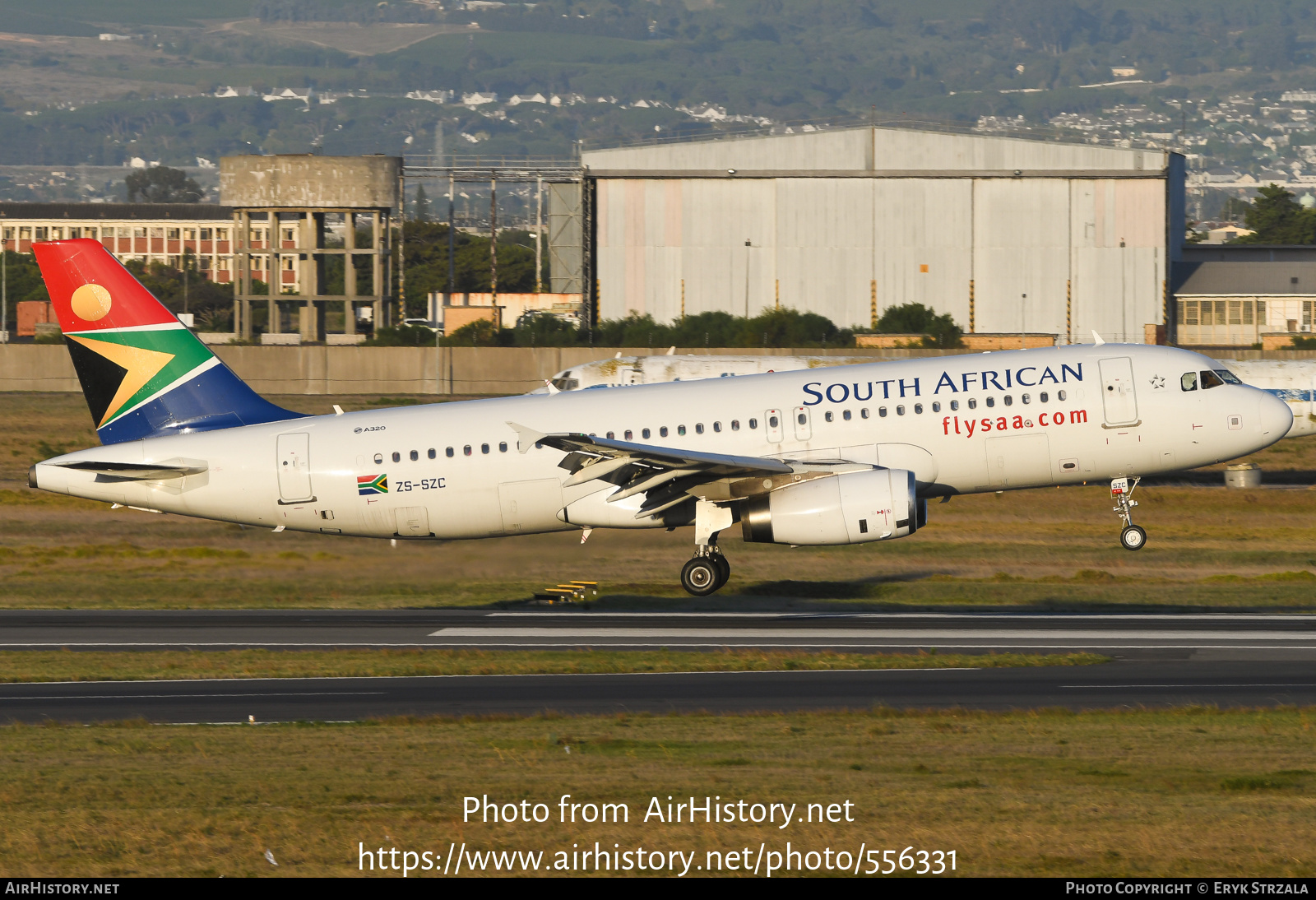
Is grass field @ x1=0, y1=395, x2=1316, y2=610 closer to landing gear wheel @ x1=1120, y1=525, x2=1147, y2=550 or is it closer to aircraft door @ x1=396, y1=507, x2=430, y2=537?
aircraft door @ x1=396, y1=507, x2=430, y2=537

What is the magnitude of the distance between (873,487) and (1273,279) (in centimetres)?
9605

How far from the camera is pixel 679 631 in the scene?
1228 inches

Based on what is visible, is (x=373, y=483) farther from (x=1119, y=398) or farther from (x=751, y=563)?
(x=1119, y=398)

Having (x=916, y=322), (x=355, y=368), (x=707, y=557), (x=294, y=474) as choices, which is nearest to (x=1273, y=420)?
(x=707, y=557)

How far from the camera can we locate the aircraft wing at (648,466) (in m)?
30.2

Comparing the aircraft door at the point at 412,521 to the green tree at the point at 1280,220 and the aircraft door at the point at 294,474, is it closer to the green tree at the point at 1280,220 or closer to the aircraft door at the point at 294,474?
the aircraft door at the point at 294,474

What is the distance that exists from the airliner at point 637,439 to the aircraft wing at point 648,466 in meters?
0.06

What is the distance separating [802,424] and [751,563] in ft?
38.5

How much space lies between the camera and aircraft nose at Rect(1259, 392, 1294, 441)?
1275 inches

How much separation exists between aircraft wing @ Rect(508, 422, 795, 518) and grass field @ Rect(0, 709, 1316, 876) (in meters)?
9.03

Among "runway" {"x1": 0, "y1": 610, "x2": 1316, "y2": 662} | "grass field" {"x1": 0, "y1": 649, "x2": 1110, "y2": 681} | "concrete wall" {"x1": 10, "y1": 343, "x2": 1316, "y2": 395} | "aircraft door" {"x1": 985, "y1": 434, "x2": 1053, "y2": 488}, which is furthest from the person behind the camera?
"concrete wall" {"x1": 10, "y1": 343, "x2": 1316, "y2": 395}

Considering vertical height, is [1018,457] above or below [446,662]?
above

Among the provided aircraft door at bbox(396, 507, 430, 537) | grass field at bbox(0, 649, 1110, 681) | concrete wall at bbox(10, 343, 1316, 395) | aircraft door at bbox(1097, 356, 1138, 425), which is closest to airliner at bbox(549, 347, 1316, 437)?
aircraft door at bbox(396, 507, 430, 537)
